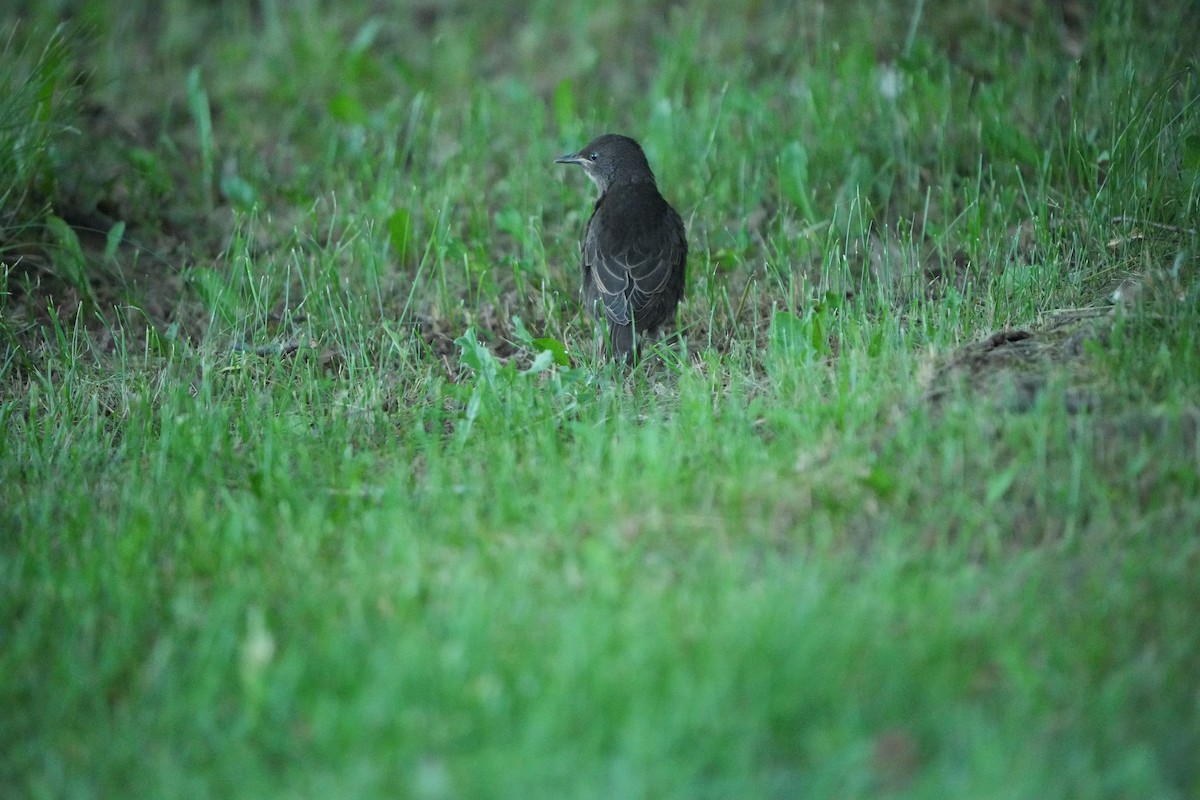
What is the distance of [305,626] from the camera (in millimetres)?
3908

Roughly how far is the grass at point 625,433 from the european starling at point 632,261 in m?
0.25

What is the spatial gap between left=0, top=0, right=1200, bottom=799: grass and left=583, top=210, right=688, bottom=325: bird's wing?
0.30 meters

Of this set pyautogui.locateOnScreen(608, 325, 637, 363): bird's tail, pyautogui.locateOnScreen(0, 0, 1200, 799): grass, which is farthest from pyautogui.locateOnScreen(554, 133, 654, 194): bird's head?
pyautogui.locateOnScreen(608, 325, 637, 363): bird's tail

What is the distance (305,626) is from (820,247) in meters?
3.94

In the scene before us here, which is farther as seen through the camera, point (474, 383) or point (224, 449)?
point (474, 383)

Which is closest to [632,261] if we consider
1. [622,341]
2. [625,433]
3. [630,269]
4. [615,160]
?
[630,269]

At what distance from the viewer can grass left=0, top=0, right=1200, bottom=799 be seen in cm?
341

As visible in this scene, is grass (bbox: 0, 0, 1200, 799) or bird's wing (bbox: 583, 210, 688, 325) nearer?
grass (bbox: 0, 0, 1200, 799)

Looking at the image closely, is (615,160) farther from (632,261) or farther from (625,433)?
(625,433)

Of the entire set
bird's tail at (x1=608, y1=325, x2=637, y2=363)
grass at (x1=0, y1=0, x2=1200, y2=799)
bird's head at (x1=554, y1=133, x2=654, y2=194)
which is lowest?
bird's tail at (x1=608, y1=325, x2=637, y2=363)

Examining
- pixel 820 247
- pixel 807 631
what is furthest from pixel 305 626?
pixel 820 247

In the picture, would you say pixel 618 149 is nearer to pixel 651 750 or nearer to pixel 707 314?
pixel 707 314

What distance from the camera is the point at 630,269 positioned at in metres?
6.48

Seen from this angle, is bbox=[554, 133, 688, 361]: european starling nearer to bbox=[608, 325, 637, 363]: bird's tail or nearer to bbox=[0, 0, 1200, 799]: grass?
bbox=[608, 325, 637, 363]: bird's tail
